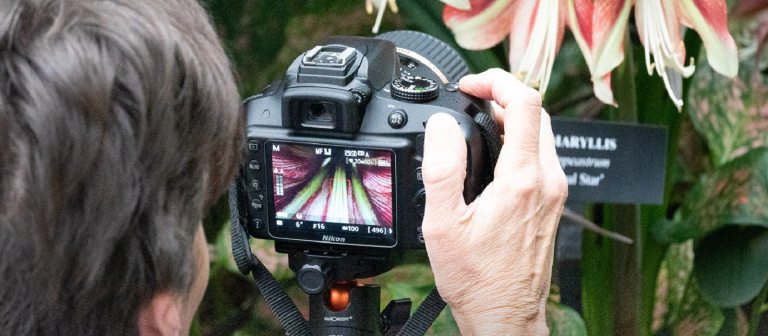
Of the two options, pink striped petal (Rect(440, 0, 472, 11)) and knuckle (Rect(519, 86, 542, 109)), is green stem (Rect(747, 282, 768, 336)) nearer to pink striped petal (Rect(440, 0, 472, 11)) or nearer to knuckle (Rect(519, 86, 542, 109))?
pink striped petal (Rect(440, 0, 472, 11))

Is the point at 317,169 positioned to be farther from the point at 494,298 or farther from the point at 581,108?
the point at 581,108

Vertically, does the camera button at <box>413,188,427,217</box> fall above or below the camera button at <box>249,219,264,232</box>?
above

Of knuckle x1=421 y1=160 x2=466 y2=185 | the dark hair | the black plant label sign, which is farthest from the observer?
the black plant label sign

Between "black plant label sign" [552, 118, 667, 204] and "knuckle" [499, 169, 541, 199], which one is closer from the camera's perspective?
"knuckle" [499, 169, 541, 199]

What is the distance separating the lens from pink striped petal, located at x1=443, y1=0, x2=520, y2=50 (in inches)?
30.6

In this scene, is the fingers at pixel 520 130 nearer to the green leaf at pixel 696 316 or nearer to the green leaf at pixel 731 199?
the green leaf at pixel 731 199

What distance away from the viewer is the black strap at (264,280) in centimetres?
58

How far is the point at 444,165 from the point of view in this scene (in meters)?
0.50

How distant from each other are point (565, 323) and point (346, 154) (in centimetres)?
46

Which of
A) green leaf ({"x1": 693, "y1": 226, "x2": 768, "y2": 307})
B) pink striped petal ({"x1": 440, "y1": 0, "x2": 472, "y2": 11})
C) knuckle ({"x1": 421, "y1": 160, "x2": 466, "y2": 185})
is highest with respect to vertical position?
knuckle ({"x1": 421, "y1": 160, "x2": 466, "y2": 185})

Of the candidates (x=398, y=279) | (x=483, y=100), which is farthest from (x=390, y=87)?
(x=398, y=279)

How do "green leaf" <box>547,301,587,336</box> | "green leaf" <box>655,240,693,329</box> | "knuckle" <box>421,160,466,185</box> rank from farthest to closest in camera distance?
"green leaf" <box>655,240,693,329</box>
"green leaf" <box>547,301,587,336</box>
"knuckle" <box>421,160,466,185</box>

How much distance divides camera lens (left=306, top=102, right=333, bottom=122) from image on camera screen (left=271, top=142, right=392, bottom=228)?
15 millimetres

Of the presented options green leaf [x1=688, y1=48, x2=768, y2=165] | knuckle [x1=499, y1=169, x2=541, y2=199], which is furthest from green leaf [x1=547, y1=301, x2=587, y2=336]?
knuckle [x1=499, y1=169, x2=541, y2=199]
